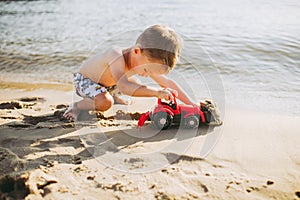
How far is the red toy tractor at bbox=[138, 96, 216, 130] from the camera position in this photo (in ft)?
9.49

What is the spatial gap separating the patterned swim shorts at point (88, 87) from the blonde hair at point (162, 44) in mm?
708

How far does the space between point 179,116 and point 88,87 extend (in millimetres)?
1027

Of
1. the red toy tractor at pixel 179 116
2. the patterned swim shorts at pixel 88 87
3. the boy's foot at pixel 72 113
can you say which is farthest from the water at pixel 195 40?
the boy's foot at pixel 72 113

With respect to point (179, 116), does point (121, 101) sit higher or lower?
lower

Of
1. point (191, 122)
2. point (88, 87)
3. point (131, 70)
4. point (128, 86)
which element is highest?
point (131, 70)

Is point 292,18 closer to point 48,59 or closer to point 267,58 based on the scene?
point 267,58

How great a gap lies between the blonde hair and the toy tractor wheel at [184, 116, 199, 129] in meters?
0.49

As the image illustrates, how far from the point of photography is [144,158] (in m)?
2.43

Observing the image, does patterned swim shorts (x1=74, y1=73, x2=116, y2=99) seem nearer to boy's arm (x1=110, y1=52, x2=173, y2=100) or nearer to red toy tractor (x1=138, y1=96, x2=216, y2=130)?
boy's arm (x1=110, y1=52, x2=173, y2=100)

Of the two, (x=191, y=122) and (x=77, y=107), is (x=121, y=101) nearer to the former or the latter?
(x=77, y=107)

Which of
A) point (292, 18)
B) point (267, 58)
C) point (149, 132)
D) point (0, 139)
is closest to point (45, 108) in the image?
point (0, 139)

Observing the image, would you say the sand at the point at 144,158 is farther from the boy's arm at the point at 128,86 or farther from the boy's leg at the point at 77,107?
the boy's arm at the point at 128,86

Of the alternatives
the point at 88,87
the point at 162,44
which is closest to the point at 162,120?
the point at 162,44

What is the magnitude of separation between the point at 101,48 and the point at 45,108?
3103 millimetres
